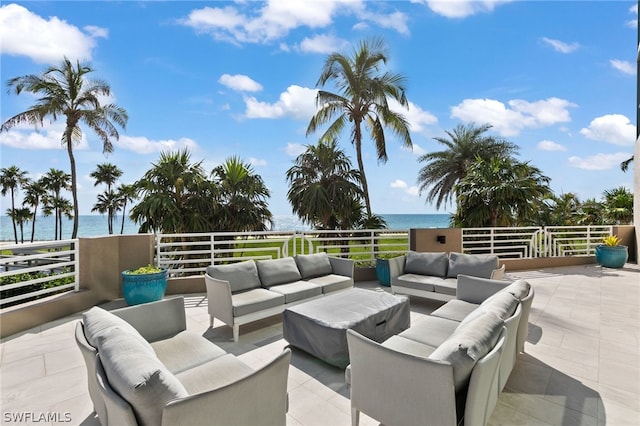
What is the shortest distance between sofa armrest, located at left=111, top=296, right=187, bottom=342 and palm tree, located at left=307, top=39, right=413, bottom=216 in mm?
6691

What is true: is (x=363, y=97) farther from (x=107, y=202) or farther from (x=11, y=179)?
(x=11, y=179)

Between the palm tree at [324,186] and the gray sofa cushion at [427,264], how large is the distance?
3197 mm

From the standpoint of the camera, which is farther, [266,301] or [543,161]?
[543,161]

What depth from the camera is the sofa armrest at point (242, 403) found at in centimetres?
127

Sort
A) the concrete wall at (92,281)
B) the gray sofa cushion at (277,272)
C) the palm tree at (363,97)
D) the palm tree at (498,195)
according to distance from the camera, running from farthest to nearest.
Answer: the palm tree at (363,97) → the palm tree at (498,195) → the gray sofa cushion at (277,272) → the concrete wall at (92,281)

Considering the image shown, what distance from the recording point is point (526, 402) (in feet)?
7.66

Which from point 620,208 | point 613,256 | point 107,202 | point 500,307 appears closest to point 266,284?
point 500,307

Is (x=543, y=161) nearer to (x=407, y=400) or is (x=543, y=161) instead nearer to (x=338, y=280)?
(x=338, y=280)

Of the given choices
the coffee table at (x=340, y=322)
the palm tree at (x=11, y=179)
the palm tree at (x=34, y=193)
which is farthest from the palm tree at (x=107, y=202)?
the coffee table at (x=340, y=322)

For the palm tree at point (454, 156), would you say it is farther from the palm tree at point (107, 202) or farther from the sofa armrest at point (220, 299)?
the palm tree at point (107, 202)

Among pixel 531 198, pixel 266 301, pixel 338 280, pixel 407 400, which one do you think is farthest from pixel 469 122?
pixel 407 400

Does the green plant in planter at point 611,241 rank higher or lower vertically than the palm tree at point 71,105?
lower

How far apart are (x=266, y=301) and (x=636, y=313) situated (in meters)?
5.25

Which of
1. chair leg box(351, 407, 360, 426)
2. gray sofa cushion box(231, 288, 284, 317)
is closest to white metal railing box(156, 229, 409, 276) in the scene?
gray sofa cushion box(231, 288, 284, 317)
